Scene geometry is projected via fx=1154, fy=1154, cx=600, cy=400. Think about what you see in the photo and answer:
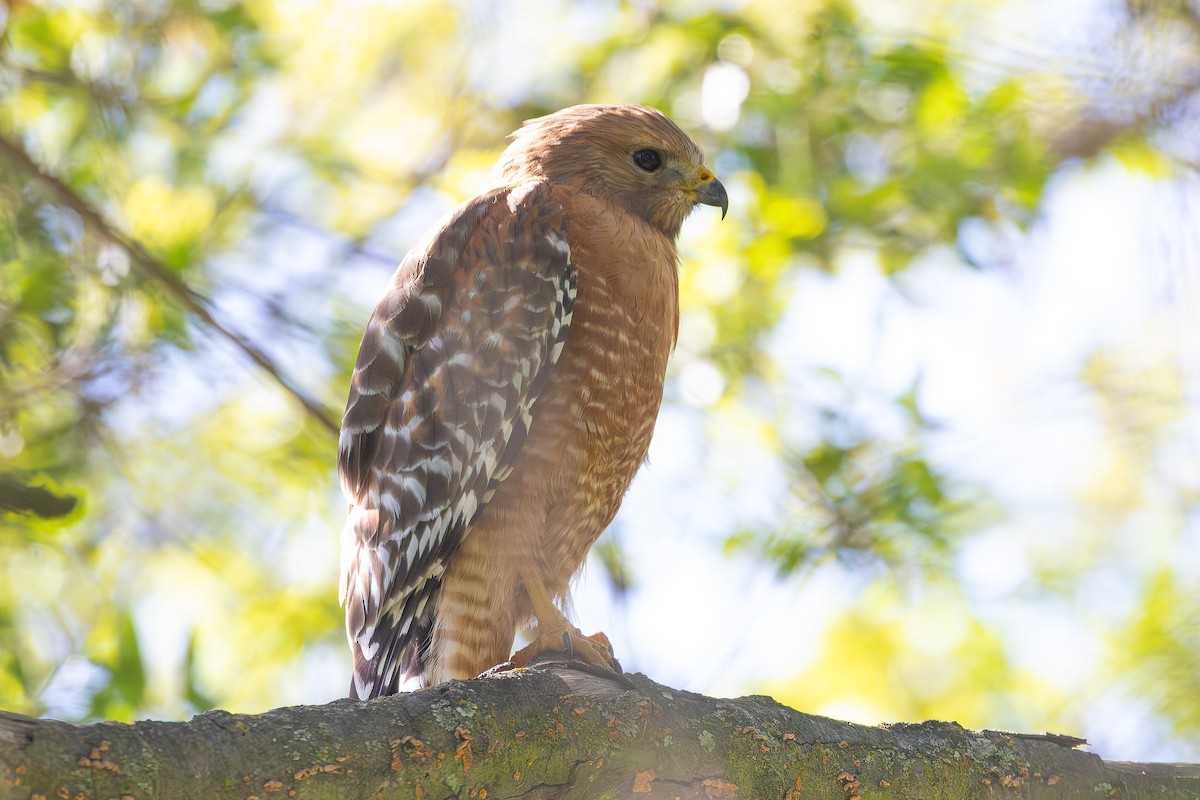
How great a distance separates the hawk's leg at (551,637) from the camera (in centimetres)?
360

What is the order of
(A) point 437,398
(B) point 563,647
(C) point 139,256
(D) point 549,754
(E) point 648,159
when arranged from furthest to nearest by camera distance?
(E) point 648,159
(C) point 139,256
(A) point 437,398
(B) point 563,647
(D) point 549,754

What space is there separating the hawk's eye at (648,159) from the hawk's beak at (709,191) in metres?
0.17

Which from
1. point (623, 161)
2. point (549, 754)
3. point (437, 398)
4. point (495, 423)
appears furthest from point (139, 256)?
point (549, 754)

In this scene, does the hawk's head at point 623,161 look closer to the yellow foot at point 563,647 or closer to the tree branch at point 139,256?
the tree branch at point 139,256

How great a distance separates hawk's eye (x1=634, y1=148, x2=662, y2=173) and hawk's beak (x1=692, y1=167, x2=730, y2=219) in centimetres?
17

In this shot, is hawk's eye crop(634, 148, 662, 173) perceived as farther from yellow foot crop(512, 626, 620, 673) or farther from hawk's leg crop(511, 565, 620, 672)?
yellow foot crop(512, 626, 620, 673)

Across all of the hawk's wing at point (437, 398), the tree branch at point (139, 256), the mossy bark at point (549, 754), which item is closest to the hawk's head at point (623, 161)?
the hawk's wing at point (437, 398)

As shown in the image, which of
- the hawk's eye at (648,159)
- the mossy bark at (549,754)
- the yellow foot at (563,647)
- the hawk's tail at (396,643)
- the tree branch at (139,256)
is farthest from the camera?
the hawk's eye at (648,159)

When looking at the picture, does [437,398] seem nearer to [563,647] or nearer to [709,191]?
[563,647]

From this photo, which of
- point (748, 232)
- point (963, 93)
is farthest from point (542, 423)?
point (963, 93)

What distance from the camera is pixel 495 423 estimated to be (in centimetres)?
364

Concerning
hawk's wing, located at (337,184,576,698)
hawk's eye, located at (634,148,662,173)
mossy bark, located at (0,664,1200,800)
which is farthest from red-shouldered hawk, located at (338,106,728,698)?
mossy bark, located at (0,664,1200,800)

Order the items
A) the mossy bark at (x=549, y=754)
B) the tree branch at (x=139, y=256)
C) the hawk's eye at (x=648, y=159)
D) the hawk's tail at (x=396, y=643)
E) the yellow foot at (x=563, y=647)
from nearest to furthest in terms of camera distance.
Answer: the mossy bark at (x=549, y=754) < the yellow foot at (x=563, y=647) < the hawk's tail at (x=396, y=643) < the tree branch at (x=139, y=256) < the hawk's eye at (x=648, y=159)

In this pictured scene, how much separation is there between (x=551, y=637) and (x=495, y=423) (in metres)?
0.69
